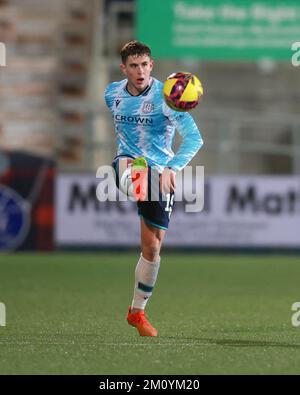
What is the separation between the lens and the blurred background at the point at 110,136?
55.6 ft

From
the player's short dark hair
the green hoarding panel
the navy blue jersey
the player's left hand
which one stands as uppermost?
the green hoarding panel

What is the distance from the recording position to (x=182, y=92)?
25.1ft

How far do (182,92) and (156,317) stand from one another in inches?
94.7

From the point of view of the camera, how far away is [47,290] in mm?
11961

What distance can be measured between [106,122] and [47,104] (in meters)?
1.30

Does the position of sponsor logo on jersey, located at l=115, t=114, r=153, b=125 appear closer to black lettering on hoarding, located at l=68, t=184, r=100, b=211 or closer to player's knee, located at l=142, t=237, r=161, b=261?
player's knee, located at l=142, t=237, r=161, b=261

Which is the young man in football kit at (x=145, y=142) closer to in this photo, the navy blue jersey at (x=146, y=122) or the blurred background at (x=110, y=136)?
the navy blue jersey at (x=146, y=122)

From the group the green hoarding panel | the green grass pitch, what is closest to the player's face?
the green grass pitch

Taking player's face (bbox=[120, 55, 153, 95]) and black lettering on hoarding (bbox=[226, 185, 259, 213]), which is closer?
player's face (bbox=[120, 55, 153, 95])

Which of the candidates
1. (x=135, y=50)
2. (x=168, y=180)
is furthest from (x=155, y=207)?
(x=135, y=50)

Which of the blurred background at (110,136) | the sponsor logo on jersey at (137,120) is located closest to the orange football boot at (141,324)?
the sponsor logo on jersey at (137,120)

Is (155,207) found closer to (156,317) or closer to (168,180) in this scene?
(168,180)

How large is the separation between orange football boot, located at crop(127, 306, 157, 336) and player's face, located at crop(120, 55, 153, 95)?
151 centimetres

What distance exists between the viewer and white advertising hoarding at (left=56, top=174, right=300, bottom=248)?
16969 millimetres
